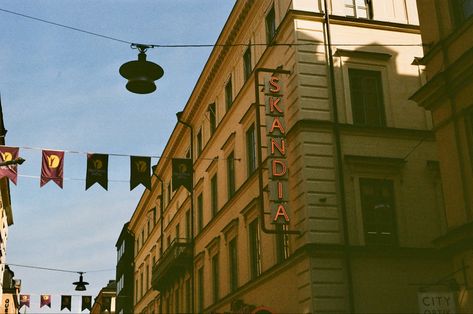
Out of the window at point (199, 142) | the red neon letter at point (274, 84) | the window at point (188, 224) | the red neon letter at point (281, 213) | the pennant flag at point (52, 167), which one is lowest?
the red neon letter at point (281, 213)

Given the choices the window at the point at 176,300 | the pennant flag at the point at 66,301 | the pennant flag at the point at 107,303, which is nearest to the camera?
the window at the point at 176,300

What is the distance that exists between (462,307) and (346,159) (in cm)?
612

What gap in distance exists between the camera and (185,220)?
3406cm

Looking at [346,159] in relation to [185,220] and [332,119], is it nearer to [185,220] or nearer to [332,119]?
[332,119]

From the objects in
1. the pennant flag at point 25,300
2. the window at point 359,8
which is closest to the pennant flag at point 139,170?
the window at point 359,8

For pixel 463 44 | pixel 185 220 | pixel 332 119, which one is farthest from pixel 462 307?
pixel 185 220

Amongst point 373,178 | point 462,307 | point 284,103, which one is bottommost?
point 462,307

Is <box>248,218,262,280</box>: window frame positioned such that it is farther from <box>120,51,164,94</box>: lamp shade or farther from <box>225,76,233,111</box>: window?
<box>120,51,164,94</box>: lamp shade

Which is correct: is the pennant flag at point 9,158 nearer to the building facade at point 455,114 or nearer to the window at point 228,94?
the window at point 228,94

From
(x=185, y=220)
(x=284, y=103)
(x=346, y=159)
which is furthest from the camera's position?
(x=185, y=220)

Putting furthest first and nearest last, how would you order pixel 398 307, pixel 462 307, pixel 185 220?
1. pixel 185 220
2. pixel 398 307
3. pixel 462 307

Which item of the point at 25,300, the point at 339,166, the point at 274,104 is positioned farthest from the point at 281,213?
the point at 25,300

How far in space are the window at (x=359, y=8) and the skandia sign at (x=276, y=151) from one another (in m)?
3.61

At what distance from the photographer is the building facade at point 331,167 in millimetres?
17891
